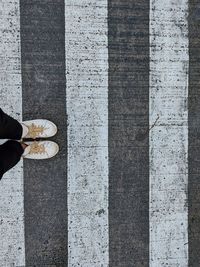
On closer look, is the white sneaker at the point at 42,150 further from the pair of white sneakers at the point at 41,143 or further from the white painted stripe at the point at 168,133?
the white painted stripe at the point at 168,133

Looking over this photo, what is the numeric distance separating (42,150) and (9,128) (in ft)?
1.35

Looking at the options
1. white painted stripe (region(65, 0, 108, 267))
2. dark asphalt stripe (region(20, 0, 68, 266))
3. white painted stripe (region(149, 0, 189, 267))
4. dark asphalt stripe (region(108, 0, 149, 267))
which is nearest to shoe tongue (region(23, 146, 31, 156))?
dark asphalt stripe (region(20, 0, 68, 266))

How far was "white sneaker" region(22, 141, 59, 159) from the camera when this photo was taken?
3.74m

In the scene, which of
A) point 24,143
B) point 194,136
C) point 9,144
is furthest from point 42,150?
point 194,136

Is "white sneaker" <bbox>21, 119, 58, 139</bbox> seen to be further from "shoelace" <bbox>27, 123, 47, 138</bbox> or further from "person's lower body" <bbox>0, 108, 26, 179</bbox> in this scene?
"person's lower body" <bbox>0, 108, 26, 179</bbox>

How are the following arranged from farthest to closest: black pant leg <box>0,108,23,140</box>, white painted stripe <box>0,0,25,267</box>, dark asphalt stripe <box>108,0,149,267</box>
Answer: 1. dark asphalt stripe <box>108,0,149,267</box>
2. white painted stripe <box>0,0,25,267</box>
3. black pant leg <box>0,108,23,140</box>

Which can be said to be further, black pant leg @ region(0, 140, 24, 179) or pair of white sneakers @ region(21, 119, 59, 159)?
pair of white sneakers @ region(21, 119, 59, 159)

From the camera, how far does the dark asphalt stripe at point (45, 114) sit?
372 cm

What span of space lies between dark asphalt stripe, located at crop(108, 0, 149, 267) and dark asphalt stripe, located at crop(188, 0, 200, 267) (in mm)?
399

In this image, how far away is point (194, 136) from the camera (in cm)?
389

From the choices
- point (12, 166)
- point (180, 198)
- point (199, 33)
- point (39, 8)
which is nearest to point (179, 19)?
point (199, 33)

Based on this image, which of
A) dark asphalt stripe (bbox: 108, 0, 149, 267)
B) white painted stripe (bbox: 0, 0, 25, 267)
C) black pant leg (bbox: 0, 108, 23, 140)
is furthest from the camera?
dark asphalt stripe (bbox: 108, 0, 149, 267)

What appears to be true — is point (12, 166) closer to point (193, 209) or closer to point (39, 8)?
point (39, 8)

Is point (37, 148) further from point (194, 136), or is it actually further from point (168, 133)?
point (194, 136)
